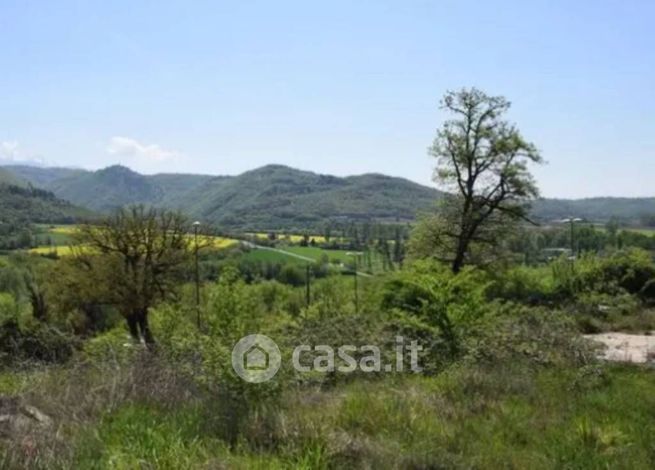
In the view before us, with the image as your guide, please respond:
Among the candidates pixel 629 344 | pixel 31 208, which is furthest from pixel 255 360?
pixel 31 208

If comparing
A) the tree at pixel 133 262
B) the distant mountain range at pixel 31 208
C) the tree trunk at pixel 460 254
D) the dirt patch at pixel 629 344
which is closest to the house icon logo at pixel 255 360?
the dirt patch at pixel 629 344

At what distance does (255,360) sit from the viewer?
18.9 feet

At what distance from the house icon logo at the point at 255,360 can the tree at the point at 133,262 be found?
2307cm

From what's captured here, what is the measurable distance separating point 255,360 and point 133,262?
2506 centimetres

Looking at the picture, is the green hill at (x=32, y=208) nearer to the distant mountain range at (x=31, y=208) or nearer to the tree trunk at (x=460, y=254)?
the distant mountain range at (x=31, y=208)

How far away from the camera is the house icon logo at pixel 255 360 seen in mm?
5484

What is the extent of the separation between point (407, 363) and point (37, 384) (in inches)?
183

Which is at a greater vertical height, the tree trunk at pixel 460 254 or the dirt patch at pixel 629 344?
the tree trunk at pixel 460 254

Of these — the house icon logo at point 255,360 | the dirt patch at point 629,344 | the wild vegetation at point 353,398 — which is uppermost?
the house icon logo at point 255,360

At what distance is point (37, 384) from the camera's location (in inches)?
227

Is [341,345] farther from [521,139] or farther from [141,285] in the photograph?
[141,285]

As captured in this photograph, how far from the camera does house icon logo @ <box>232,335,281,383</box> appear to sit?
18.0 feet

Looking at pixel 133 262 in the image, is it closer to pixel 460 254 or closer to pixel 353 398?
pixel 460 254

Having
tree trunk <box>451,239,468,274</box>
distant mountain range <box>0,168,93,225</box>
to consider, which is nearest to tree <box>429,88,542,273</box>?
tree trunk <box>451,239,468,274</box>
